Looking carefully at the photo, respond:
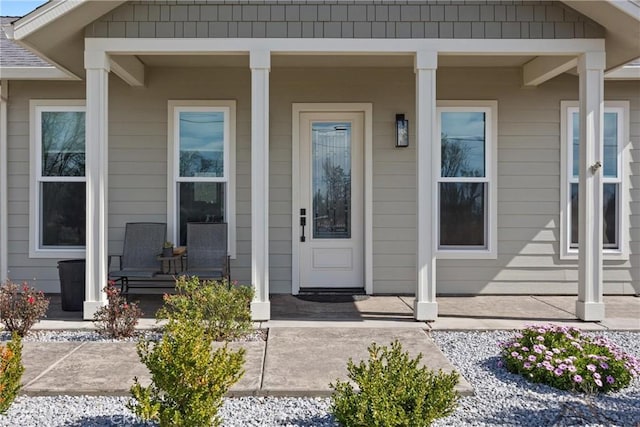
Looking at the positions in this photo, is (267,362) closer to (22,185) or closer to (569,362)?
(569,362)

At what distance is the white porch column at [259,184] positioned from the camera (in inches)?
199

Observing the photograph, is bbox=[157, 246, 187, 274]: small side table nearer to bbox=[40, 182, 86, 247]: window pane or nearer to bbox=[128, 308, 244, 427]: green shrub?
bbox=[40, 182, 86, 247]: window pane

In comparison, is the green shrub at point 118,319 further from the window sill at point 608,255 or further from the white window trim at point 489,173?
the window sill at point 608,255

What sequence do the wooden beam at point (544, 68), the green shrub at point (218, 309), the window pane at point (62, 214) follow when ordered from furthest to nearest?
1. the window pane at point (62, 214)
2. the wooden beam at point (544, 68)
3. the green shrub at point (218, 309)

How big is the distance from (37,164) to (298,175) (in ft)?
10.5

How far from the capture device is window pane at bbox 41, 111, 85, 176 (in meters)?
6.58

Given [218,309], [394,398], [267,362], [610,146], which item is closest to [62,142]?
[218,309]

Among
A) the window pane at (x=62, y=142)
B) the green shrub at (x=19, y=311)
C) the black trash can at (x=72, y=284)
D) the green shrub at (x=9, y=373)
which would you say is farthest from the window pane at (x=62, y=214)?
the green shrub at (x=9, y=373)

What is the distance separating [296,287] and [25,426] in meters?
3.98

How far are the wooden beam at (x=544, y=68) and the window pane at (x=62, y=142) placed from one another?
5.44m

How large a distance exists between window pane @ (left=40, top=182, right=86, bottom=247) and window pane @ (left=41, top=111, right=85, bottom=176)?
17cm

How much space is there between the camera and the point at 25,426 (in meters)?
2.82

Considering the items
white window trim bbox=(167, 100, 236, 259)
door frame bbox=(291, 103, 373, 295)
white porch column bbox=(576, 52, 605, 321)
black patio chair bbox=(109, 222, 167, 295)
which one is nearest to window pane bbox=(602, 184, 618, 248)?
white porch column bbox=(576, 52, 605, 321)

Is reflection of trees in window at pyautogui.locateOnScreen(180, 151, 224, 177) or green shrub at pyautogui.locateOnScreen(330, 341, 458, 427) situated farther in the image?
reflection of trees in window at pyautogui.locateOnScreen(180, 151, 224, 177)
